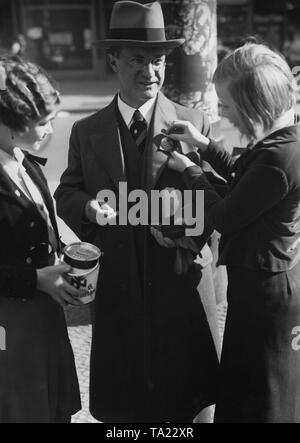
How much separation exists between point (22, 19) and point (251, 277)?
21005 millimetres

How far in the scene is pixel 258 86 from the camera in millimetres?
2084

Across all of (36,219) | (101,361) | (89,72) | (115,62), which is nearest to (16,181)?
(36,219)

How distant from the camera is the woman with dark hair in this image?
200 centimetres

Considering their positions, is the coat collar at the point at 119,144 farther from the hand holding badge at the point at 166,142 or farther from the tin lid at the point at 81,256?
the tin lid at the point at 81,256

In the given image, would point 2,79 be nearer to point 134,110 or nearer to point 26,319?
point 134,110

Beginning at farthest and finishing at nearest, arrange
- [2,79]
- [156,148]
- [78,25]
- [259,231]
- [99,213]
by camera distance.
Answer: [78,25]
[156,148]
[99,213]
[259,231]
[2,79]

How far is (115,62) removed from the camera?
8.42 feet

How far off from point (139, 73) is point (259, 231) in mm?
781

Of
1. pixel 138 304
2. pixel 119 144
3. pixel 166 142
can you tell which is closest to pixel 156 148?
pixel 166 142

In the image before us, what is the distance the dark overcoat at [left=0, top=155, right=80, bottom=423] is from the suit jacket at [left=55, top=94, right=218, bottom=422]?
352 mm

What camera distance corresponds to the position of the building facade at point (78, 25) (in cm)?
2136

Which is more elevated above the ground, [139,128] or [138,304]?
[139,128]

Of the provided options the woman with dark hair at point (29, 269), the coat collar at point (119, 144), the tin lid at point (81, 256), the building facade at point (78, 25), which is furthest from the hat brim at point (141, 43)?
the building facade at point (78, 25)
